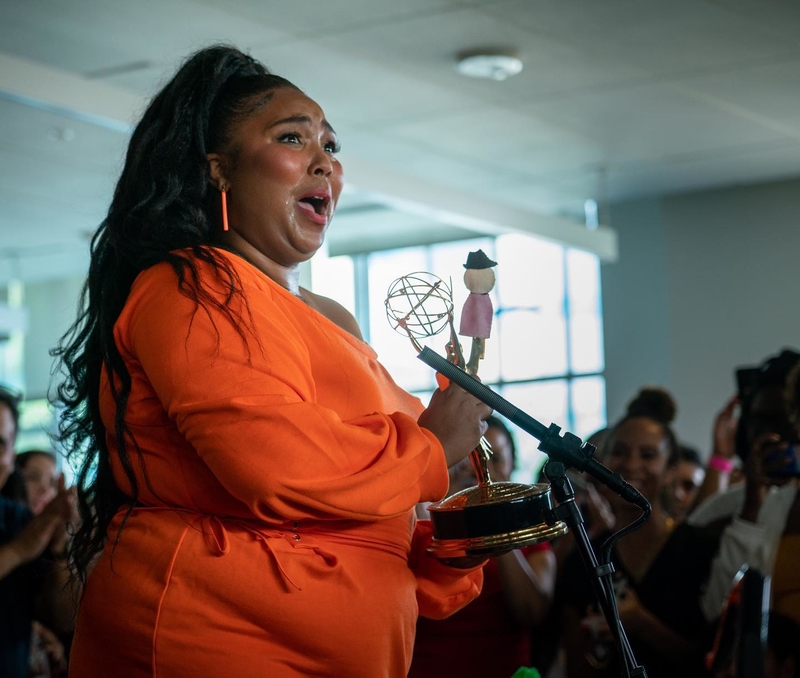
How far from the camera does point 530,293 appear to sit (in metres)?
10.3

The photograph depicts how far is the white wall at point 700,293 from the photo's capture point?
28.7 ft

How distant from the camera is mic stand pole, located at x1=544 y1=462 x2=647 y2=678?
59.8 inches

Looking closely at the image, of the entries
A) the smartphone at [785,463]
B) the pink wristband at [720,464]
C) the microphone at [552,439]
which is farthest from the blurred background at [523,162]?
the pink wristband at [720,464]

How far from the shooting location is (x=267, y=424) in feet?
4.93

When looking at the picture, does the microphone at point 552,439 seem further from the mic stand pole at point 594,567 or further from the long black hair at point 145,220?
the long black hair at point 145,220

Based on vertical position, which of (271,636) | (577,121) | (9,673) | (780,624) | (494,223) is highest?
(577,121)

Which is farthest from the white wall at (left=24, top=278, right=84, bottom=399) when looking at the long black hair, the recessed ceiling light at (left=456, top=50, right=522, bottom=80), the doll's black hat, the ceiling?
the doll's black hat

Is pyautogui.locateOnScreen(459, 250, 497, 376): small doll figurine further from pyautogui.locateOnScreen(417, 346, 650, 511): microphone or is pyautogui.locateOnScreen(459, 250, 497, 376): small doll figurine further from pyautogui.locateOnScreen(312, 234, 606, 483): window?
pyautogui.locateOnScreen(312, 234, 606, 483): window

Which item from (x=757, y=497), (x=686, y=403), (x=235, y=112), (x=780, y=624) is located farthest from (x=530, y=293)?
(x=235, y=112)

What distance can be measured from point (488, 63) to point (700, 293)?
404cm

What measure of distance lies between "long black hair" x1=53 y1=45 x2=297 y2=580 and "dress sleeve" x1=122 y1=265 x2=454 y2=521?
16 centimetres

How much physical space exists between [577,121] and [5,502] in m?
4.53

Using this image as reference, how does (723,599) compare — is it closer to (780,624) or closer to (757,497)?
(757,497)

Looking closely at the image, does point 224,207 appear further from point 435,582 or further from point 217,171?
point 435,582
